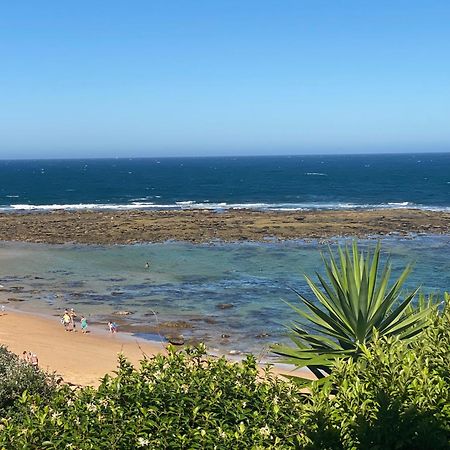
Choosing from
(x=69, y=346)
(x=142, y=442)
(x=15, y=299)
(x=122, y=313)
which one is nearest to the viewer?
(x=142, y=442)

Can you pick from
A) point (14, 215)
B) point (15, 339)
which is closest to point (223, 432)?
point (15, 339)

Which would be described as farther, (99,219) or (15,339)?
(99,219)

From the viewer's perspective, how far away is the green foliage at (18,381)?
32.0 feet

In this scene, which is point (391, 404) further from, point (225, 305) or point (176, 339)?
point (225, 305)

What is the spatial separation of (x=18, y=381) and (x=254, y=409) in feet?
18.1

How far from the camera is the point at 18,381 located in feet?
32.7

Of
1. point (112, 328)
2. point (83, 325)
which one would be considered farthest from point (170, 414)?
point (83, 325)

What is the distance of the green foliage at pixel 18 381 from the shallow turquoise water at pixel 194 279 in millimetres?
9449

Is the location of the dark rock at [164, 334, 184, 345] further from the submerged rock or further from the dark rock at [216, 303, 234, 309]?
the submerged rock

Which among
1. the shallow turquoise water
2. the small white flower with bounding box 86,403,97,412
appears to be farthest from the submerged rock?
the small white flower with bounding box 86,403,97,412

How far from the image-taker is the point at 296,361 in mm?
6988

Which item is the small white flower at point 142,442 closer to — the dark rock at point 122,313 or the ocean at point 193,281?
the ocean at point 193,281

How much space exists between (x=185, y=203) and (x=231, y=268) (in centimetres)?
3990

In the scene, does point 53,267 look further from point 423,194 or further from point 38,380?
point 423,194
